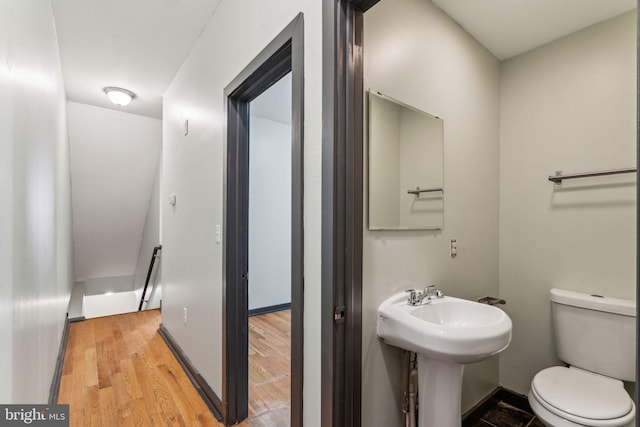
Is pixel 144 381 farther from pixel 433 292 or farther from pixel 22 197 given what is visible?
pixel 433 292

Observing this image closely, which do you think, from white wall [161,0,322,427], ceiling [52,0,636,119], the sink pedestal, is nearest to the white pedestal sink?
the sink pedestal

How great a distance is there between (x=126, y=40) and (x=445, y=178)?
2.46 m

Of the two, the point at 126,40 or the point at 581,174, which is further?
the point at 126,40

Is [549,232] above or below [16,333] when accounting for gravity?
above

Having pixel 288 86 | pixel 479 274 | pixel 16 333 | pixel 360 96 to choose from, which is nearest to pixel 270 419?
pixel 16 333

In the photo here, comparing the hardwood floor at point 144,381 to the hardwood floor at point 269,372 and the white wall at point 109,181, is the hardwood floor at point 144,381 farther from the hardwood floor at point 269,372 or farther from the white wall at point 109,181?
the white wall at point 109,181

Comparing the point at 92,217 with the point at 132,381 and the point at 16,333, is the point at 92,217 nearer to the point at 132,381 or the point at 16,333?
the point at 132,381

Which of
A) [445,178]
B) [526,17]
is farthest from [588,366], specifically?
[526,17]

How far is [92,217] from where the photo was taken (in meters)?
4.57

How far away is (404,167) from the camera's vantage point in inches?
59.0

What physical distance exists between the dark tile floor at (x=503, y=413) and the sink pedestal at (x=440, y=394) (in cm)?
64

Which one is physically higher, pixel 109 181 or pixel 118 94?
pixel 118 94

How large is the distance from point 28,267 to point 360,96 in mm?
1461

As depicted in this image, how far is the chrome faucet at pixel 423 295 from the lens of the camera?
4.48 feet
